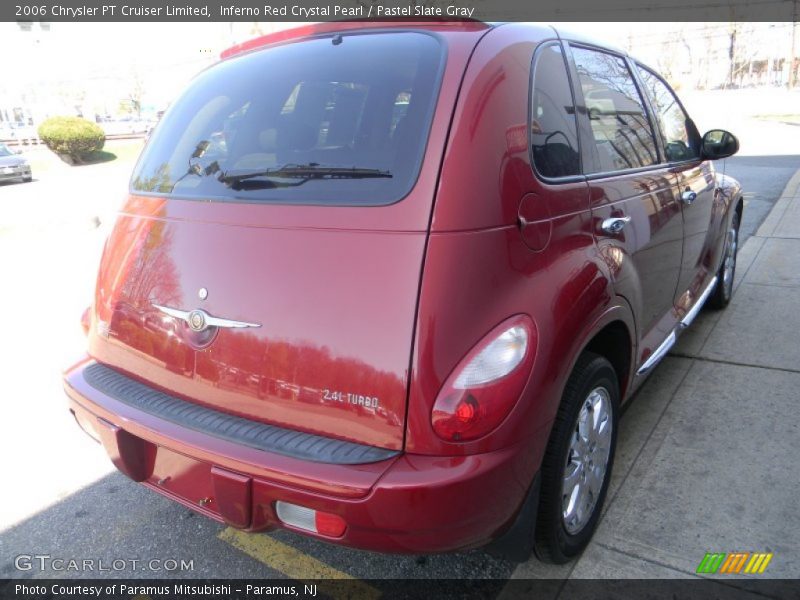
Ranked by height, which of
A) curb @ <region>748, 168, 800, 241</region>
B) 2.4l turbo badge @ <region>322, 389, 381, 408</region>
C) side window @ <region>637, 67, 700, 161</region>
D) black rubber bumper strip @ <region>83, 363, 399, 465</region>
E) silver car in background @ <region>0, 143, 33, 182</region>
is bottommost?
silver car in background @ <region>0, 143, 33, 182</region>

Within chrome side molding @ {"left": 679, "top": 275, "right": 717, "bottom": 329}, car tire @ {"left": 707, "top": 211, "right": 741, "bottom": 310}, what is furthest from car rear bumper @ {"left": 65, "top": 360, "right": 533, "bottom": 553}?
car tire @ {"left": 707, "top": 211, "right": 741, "bottom": 310}

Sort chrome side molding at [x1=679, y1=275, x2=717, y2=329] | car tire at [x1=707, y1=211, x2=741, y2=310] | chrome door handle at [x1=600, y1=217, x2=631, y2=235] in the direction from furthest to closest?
car tire at [x1=707, y1=211, x2=741, y2=310] < chrome side molding at [x1=679, y1=275, x2=717, y2=329] < chrome door handle at [x1=600, y1=217, x2=631, y2=235]


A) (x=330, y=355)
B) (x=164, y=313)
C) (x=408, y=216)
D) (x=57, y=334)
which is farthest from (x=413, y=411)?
(x=57, y=334)

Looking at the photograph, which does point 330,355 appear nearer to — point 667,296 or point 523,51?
point 523,51

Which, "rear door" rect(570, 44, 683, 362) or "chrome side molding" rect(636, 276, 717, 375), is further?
"chrome side molding" rect(636, 276, 717, 375)

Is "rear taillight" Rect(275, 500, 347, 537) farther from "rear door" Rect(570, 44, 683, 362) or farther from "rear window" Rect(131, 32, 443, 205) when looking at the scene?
"rear door" Rect(570, 44, 683, 362)

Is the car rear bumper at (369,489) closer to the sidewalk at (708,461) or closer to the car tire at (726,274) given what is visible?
the sidewalk at (708,461)

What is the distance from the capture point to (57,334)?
5082mm

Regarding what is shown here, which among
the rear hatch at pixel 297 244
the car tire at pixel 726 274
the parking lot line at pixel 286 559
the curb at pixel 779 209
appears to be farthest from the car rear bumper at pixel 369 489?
the curb at pixel 779 209

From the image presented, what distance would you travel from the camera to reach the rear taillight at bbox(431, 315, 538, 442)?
1649 millimetres

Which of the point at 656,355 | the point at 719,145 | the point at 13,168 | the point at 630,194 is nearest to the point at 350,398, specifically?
the point at 630,194

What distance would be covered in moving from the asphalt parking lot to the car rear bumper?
2.14 ft

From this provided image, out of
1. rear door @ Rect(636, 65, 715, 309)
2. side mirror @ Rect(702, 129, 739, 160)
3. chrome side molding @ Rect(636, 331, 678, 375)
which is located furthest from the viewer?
side mirror @ Rect(702, 129, 739, 160)

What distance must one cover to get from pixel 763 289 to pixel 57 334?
19.8ft
